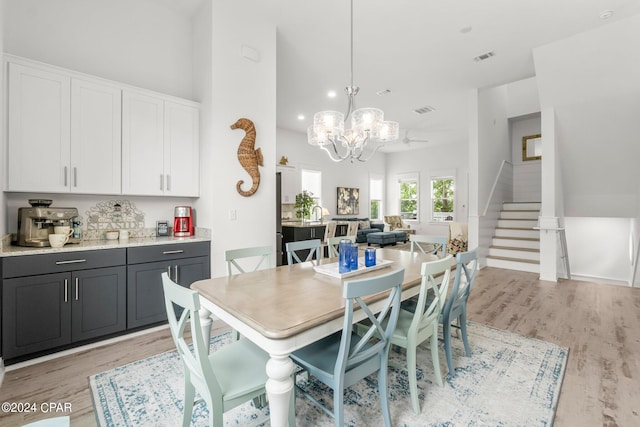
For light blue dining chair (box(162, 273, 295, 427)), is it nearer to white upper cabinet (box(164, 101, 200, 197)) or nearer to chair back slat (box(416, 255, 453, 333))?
chair back slat (box(416, 255, 453, 333))

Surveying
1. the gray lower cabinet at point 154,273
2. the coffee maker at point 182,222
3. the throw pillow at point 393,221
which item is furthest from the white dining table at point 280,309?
the throw pillow at point 393,221

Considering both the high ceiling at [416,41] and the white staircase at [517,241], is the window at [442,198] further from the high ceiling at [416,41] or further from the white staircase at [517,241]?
the high ceiling at [416,41]

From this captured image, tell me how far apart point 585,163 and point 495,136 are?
5.81ft

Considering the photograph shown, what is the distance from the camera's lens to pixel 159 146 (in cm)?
308

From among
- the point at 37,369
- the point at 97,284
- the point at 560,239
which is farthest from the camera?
the point at 560,239

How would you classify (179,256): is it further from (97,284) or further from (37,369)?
(37,369)

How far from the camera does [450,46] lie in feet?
13.0

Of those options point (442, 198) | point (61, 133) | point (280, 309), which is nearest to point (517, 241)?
point (442, 198)

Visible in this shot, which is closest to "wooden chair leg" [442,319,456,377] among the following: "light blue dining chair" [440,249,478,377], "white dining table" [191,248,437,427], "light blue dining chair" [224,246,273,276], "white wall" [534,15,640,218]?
"light blue dining chair" [440,249,478,377]

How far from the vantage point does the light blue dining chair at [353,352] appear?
4.29 feet

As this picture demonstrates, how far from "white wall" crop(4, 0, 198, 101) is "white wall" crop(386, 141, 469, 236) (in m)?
8.57

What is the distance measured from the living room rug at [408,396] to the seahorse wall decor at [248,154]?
178 centimetres

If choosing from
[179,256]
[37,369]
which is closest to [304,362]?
[179,256]

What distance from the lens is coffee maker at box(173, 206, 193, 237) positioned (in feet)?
10.7
